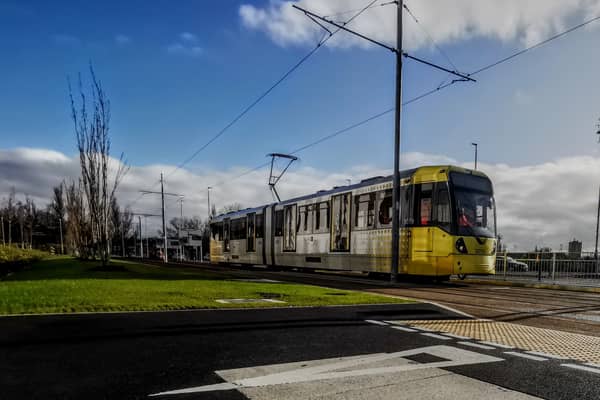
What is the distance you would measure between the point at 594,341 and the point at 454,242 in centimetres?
859

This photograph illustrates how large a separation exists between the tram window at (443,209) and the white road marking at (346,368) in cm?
1000

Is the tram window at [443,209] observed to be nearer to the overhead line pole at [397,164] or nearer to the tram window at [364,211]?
the overhead line pole at [397,164]

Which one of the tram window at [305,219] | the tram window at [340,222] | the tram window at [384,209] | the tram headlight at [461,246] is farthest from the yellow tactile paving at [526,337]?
the tram window at [305,219]

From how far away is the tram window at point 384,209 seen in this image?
16.5 m

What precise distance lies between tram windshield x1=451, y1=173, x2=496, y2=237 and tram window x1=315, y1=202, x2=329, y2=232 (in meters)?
6.84

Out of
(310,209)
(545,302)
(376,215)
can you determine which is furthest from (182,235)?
(545,302)

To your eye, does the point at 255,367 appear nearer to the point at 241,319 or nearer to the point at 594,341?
the point at 241,319

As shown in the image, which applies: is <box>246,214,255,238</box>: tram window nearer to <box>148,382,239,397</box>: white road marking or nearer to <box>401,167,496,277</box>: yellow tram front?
<box>401,167,496,277</box>: yellow tram front

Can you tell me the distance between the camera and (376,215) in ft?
56.0

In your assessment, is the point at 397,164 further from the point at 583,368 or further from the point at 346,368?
the point at 346,368

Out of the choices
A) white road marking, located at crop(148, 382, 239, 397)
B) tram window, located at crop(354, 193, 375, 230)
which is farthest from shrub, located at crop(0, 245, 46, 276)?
white road marking, located at crop(148, 382, 239, 397)

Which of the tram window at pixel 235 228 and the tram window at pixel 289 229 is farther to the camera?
the tram window at pixel 235 228

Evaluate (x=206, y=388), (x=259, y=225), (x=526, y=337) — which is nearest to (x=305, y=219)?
(x=259, y=225)

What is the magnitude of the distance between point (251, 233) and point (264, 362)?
23.7 m
